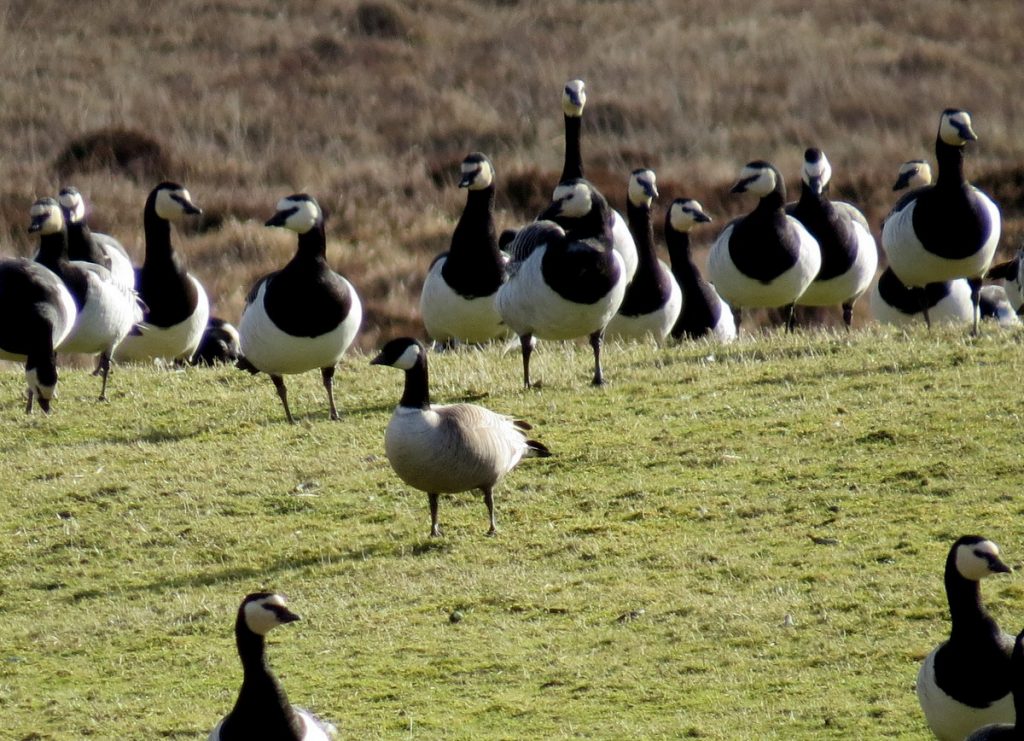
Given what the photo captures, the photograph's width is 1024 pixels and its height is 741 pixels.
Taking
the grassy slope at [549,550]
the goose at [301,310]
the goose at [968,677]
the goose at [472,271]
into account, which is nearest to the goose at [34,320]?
the grassy slope at [549,550]

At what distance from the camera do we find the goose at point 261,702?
21.4 feet

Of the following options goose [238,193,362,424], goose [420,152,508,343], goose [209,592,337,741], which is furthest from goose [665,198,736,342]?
goose [209,592,337,741]

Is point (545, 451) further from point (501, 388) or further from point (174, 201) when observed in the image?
point (174, 201)

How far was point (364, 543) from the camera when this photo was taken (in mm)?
10602

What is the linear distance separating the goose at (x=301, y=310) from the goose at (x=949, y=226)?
561 cm

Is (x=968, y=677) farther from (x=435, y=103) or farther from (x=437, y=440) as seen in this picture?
(x=435, y=103)

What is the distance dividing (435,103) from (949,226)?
96.7 ft

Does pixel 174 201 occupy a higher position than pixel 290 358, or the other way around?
pixel 174 201

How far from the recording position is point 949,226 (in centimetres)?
1521

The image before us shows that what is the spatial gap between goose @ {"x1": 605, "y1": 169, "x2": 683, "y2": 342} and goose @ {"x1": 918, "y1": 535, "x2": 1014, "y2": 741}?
32.8ft

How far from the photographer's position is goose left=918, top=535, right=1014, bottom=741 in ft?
21.9

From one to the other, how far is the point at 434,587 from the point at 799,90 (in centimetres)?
3637

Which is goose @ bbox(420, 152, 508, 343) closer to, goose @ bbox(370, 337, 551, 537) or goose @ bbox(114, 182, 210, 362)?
goose @ bbox(114, 182, 210, 362)

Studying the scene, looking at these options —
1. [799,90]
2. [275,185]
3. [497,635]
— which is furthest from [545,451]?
[799,90]
